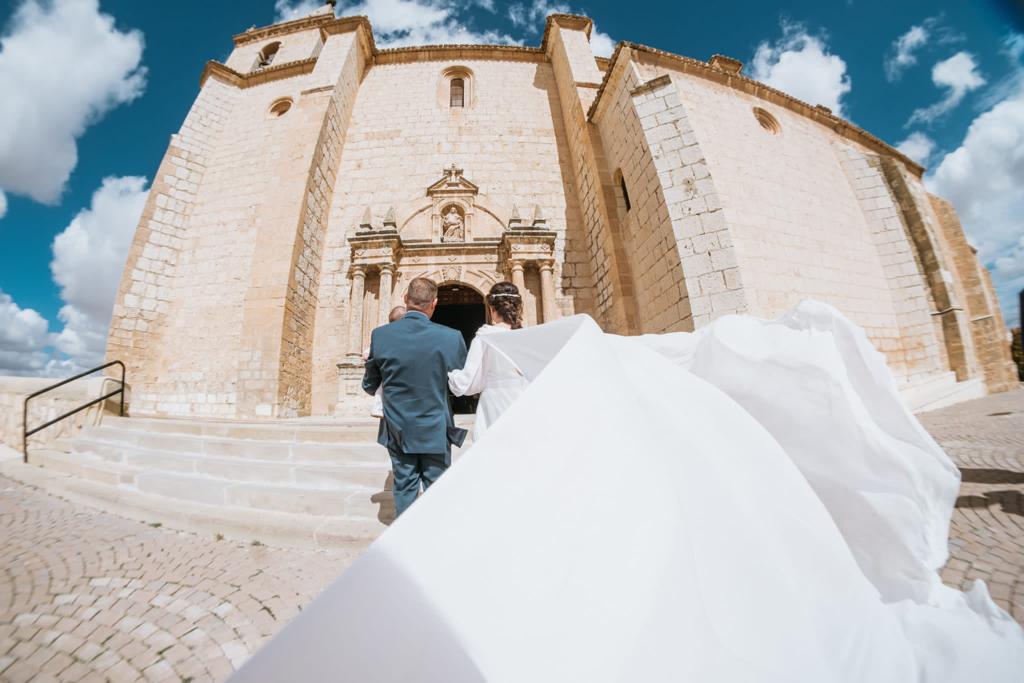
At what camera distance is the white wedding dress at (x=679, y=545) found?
23.6 inches

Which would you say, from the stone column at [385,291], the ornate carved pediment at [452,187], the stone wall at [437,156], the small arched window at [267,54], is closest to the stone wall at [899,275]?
the stone wall at [437,156]

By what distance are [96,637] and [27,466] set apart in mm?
4914

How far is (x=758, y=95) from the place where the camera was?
7.88 metres

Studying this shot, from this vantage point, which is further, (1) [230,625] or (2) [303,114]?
(2) [303,114]

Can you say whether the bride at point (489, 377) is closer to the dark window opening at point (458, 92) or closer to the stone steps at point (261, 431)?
the stone steps at point (261, 431)

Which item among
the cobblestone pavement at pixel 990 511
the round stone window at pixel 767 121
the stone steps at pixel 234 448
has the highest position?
the round stone window at pixel 767 121

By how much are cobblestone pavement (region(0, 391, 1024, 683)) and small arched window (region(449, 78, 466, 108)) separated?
11.3 meters

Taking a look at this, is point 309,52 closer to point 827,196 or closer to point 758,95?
point 758,95

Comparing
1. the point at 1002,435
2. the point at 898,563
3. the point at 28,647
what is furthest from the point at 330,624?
the point at 1002,435

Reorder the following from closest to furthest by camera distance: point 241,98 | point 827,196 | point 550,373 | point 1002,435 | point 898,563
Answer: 1. point 550,373
2. point 898,563
3. point 1002,435
4. point 827,196
5. point 241,98

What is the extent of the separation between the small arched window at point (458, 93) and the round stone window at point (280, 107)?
4445 millimetres

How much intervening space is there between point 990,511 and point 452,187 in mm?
9151

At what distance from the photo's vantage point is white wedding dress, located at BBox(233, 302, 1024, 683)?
60 centimetres

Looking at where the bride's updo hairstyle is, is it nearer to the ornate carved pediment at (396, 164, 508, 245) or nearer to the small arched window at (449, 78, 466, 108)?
the ornate carved pediment at (396, 164, 508, 245)
